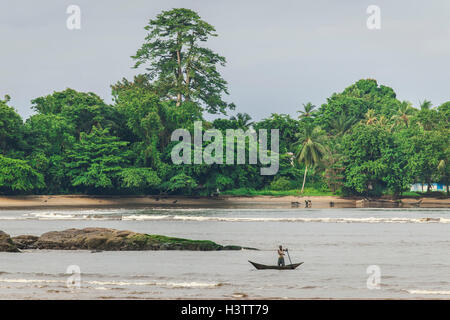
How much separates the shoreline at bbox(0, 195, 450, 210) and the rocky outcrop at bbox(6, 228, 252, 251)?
57.4 metres

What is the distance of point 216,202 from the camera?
332 feet

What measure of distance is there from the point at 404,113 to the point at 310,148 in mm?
26786

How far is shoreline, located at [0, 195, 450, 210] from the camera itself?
97.0 metres

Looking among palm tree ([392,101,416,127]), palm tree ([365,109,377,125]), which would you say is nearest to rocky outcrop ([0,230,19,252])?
palm tree ([365,109,377,125])

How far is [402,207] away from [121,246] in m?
68.1

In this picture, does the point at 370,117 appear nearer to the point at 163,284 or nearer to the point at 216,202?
Answer: the point at 216,202

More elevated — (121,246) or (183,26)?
(183,26)

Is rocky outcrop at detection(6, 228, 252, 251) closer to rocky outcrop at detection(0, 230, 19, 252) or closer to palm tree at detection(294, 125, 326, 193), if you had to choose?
rocky outcrop at detection(0, 230, 19, 252)

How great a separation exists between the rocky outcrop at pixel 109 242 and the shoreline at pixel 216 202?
57.4 metres

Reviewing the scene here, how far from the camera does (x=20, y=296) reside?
79.2 feet

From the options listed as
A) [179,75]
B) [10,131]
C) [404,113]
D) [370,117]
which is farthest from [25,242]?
[404,113]

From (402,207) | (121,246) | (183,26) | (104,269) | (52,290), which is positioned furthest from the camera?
(183,26)

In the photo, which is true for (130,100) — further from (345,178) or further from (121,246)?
(121,246)
